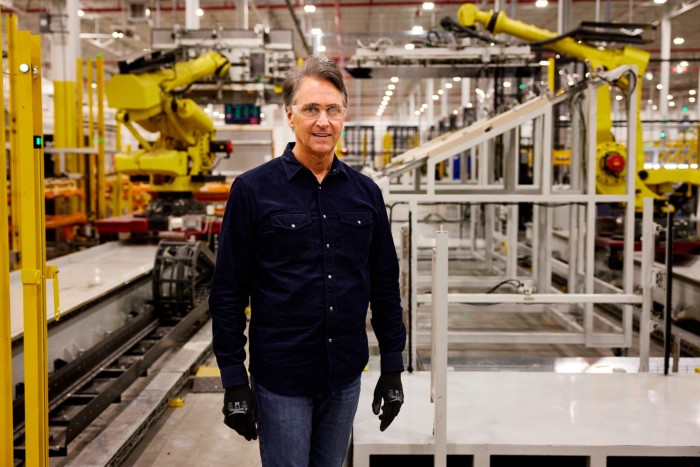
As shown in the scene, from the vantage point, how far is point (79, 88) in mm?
10484

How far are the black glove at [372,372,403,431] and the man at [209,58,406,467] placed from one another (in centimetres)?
19

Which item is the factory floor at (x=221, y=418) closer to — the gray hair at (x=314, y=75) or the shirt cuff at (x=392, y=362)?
the shirt cuff at (x=392, y=362)

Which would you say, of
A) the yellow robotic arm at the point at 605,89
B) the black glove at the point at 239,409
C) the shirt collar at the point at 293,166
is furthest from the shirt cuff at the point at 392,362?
the yellow robotic arm at the point at 605,89

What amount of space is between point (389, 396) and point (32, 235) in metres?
1.38

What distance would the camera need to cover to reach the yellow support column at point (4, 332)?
2416 millimetres

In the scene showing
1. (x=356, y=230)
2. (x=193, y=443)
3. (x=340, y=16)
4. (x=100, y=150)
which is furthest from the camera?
(x=340, y=16)

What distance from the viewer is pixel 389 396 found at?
7.54 feet

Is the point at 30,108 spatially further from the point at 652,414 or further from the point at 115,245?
the point at 115,245

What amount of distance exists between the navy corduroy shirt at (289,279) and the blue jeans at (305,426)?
5 cm

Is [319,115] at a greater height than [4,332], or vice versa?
[319,115]

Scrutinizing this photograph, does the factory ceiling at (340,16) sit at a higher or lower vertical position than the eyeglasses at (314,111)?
higher

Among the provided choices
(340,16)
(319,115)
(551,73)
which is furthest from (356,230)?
(340,16)

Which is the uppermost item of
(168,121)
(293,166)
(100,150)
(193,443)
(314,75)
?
(168,121)

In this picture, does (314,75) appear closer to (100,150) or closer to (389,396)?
(389,396)
